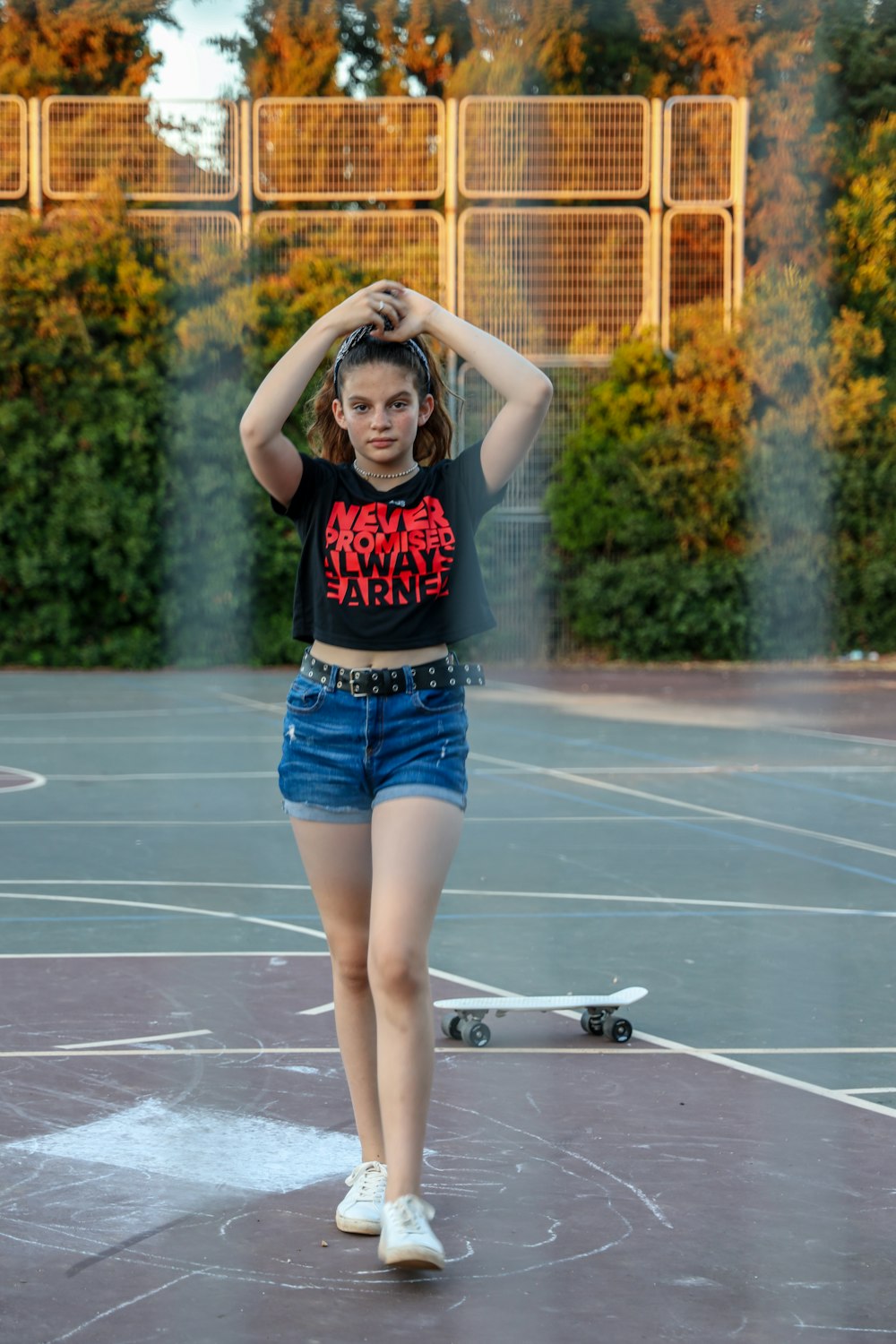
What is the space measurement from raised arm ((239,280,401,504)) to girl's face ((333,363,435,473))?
68 mm

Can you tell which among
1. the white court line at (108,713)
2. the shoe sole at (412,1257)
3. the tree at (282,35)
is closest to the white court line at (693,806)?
the white court line at (108,713)

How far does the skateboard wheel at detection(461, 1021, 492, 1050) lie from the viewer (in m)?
3.98

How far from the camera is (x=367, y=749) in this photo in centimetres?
268

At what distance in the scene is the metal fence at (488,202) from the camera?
8.06m

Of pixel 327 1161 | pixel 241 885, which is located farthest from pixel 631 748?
pixel 327 1161

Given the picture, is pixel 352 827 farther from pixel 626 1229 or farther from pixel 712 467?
pixel 712 467

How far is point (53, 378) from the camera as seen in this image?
1809 cm

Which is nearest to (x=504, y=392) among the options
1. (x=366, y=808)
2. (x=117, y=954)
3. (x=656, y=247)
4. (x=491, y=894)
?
(x=366, y=808)

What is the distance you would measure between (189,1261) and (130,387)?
1600 centimetres

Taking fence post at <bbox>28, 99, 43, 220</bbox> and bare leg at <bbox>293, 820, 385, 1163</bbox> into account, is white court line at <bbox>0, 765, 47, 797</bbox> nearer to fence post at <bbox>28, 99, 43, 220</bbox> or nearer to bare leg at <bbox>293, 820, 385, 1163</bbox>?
fence post at <bbox>28, 99, 43, 220</bbox>

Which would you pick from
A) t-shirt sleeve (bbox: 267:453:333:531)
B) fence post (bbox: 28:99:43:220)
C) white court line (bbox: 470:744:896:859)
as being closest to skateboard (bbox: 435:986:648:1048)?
t-shirt sleeve (bbox: 267:453:333:531)

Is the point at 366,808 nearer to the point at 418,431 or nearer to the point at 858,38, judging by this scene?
the point at 418,431

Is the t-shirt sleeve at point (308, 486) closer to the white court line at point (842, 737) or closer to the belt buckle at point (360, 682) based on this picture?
the belt buckle at point (360, 682)

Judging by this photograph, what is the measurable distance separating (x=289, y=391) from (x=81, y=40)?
0.74 meters
